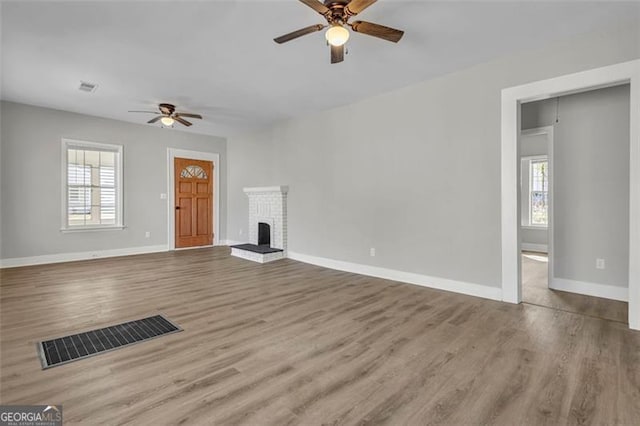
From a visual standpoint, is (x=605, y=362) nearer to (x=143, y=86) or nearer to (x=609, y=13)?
(x=609, y=13)

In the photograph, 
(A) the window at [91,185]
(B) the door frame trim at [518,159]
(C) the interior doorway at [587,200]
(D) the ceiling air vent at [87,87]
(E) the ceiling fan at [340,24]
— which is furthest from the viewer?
(A) the window at [91,185]

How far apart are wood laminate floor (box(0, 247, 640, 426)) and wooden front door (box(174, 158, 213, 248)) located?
143 inches

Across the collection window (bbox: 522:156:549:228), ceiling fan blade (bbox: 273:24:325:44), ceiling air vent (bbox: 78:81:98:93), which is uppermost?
ceiling air vent (bbox: 78:81:98:93)

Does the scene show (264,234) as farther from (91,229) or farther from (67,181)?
(67,181)

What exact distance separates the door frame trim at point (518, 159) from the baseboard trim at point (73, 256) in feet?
22.3

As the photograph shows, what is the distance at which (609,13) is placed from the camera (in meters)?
2.73

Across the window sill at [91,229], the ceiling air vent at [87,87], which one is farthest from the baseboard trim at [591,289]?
the window sill at [91,229]

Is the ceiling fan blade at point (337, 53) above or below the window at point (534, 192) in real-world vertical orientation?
above

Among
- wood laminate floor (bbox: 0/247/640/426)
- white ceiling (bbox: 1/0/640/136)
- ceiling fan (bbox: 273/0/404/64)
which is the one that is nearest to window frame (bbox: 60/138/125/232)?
white ceiling (bbox: 1/0/640/136)

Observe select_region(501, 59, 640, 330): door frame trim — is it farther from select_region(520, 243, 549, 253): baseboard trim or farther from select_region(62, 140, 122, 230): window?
select_region(62, 140, 122, 230): window

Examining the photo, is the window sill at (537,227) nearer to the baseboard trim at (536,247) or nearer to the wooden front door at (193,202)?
the baseboard trim at (536,247)

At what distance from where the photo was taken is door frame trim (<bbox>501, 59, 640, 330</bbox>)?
2.80 meters

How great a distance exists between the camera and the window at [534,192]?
6.94 m

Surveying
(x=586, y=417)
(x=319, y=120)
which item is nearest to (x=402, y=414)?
(x=586, y=417)
